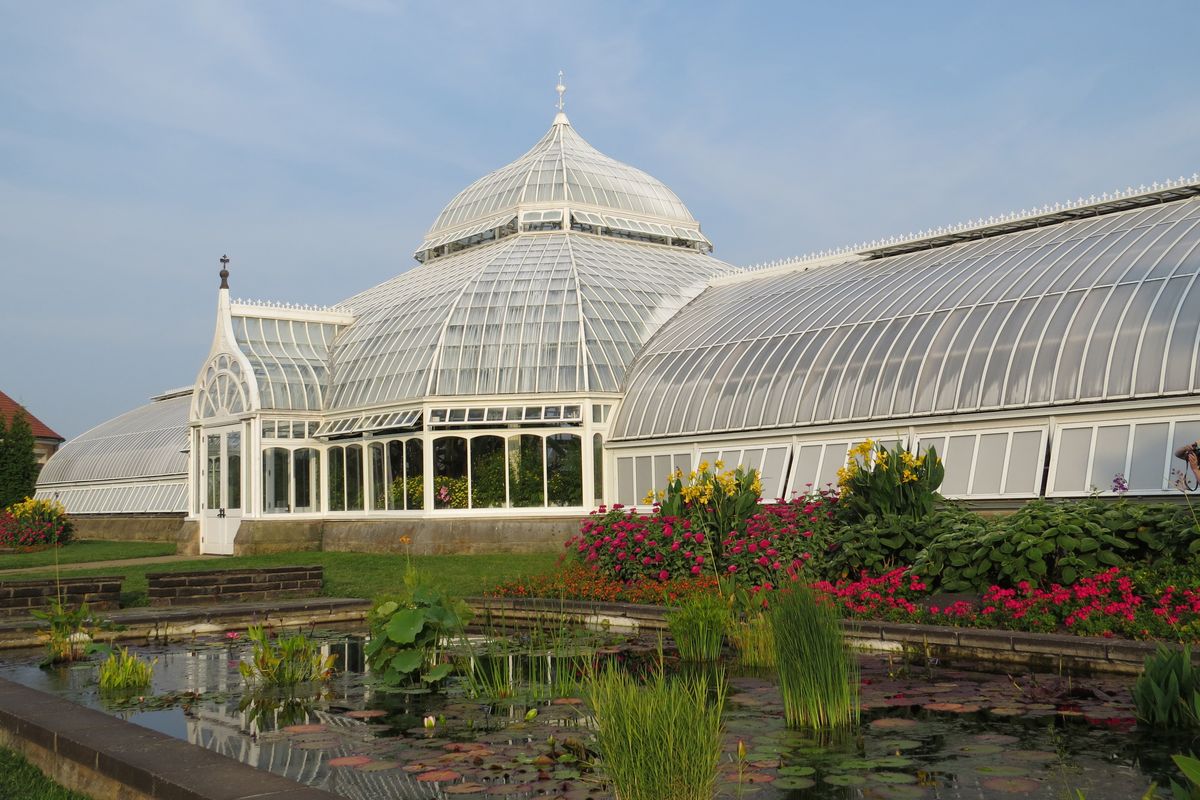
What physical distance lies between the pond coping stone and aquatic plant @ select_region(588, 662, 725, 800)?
1.46 meters

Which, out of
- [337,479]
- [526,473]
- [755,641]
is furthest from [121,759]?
[337,479]

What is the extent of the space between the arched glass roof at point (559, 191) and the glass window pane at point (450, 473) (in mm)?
11376

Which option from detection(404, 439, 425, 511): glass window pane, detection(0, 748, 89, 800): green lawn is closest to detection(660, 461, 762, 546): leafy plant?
detection(0, 748, 89, 800): green lawn

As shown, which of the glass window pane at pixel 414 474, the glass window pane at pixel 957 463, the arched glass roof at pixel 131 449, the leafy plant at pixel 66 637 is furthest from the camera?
the arched glass roof at pixel 131 449

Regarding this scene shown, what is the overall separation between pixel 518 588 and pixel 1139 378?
1082 centimetres

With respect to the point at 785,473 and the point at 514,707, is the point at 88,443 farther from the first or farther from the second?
the point at 514,707

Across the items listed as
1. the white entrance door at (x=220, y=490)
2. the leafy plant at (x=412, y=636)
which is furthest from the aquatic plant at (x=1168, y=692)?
the white entrance door at (x=220, y=490)

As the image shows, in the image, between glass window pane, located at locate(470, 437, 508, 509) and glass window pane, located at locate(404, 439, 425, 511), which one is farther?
glass window pane, located at locate(404, 439, 425, 511)

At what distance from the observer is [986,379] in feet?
67.6

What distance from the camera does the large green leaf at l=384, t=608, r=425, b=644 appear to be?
34.4 feet

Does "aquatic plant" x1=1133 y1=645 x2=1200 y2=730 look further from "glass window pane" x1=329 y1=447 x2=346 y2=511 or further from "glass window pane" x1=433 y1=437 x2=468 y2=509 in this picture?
"glass window pane" x1=329 y1=447 x2=346 y2=511

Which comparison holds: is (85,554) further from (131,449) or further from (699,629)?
(699,629)

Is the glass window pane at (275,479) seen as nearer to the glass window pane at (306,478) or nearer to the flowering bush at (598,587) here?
the glass window pane at (306,478)

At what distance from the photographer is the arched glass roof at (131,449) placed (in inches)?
1735
